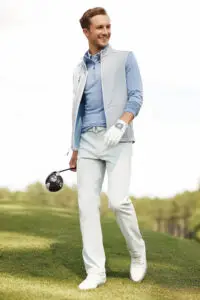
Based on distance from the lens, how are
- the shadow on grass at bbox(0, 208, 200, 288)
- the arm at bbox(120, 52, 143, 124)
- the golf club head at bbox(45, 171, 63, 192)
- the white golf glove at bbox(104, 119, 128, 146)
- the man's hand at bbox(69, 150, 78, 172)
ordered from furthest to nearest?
the shadow on grass at bbox(0, 208, 200, 288) < the golf club head at bbox(45, 171, 63, 192) < the man's hand at bbox(69, 150, 78, 172) < the arm at bbox(120, 52, 143, 124) < the white golf glove at bbox(104, 119, 128, 146)

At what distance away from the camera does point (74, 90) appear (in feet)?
22.4

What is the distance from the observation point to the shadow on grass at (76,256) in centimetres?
762

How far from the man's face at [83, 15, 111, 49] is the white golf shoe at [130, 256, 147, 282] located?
79.4 inches

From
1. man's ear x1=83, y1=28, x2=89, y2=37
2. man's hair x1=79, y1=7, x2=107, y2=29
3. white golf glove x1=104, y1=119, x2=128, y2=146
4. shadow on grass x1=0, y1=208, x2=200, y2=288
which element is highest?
man's hair x1=79, y1=7, x2=107, y2=29

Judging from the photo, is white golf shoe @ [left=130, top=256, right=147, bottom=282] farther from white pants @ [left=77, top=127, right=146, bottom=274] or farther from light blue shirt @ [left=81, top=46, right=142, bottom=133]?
light blue shirt @ [left=81, top=46, right=142, bottom=133]

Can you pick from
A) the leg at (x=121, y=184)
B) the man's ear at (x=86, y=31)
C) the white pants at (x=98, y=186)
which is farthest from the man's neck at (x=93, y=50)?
the leg at (x=121, y=184)

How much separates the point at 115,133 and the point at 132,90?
463mm

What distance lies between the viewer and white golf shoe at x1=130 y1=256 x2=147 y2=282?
698 centimetres

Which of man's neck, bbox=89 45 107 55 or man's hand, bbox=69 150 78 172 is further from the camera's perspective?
man's hand, bbox=69 150 78 172

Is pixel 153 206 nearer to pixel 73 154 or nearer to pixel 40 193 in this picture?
pixel 40 193

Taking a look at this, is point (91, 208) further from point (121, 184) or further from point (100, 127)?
point (100, 127)

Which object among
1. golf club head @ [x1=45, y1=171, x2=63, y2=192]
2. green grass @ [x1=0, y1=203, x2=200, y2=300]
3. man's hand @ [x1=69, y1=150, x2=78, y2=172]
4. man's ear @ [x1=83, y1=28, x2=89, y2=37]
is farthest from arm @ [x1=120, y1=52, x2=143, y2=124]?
green grass @ [x1=0, y1=203, x2=200, y2=300]

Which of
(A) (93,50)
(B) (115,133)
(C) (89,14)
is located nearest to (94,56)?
(A) (93,50)

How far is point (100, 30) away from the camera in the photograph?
647 centimetres
